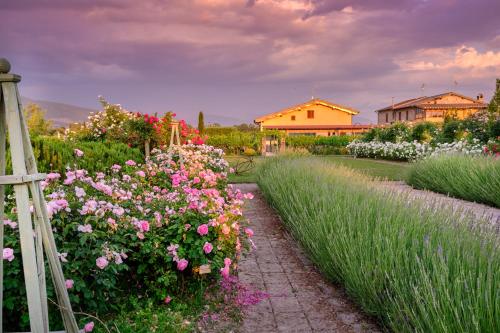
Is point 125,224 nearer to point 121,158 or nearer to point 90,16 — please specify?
point 121,158

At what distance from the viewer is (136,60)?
32.9ft

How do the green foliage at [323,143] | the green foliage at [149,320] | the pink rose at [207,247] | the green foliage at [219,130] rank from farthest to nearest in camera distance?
the green foliage at [219,130] → the green foliage at [323,143] → the pink rose at [207,247] → the green foliage at [149,320]

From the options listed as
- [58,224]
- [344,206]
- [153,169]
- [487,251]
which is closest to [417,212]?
[344,206]

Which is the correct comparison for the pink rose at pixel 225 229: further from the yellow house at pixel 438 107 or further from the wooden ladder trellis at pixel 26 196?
the yellow house at pixel 438 107

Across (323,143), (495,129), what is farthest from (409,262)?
(323,143)

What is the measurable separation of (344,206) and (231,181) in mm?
7671

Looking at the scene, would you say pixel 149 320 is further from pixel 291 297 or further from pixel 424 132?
pixel 424 132

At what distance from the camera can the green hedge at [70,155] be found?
19.8 feet

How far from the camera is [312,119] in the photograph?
42.7 meters

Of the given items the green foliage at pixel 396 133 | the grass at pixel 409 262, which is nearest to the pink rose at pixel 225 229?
the grass at pixel 409 262

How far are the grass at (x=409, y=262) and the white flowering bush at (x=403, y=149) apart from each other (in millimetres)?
13057

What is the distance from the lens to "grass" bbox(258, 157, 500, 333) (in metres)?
2.21

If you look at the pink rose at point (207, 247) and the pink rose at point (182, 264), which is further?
the pink rose at point (207, 247)

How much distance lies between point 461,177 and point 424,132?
45.5 ft
